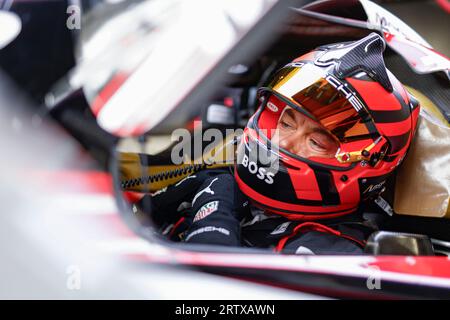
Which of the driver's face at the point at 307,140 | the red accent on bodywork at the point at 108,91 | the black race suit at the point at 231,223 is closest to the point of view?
the red accent on bodywork at the point at 108,91

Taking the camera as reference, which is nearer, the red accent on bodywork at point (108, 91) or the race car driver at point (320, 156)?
the red accent on bodywork at point (108, 91)

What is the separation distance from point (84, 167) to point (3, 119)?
16 cm

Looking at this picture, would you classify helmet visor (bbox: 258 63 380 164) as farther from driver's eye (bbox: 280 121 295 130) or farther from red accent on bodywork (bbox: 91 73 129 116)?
red accent on bodywork (bbox: 91 73 129 116)

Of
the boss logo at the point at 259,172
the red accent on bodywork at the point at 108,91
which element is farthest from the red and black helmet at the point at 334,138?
the red accent on bodywork at the point at 108,91

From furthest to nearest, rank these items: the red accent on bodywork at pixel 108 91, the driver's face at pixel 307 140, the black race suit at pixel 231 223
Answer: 1. the driver's face at pixel 307 140
2. the black race suit at pixel 231 223
3. the red accent on bodywork at pixel 108 91

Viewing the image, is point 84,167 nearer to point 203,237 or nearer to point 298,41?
point 203,237

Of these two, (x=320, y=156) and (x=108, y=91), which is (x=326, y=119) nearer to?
(x=320, y=156)

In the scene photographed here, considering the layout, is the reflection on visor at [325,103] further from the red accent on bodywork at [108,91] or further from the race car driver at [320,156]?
the red accent on bodywork at [108,91]

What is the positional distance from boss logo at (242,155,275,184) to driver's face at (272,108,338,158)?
0.10 meters

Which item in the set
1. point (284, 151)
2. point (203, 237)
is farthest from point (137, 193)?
point (284, 151)

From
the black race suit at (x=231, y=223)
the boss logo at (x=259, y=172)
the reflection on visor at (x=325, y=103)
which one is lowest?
the black race suit at (x=231, y=223)

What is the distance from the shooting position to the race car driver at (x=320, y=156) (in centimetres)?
142

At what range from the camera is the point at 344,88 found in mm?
1416

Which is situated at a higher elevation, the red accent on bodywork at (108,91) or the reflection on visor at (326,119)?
the red accent on bodywork at (108,91)
